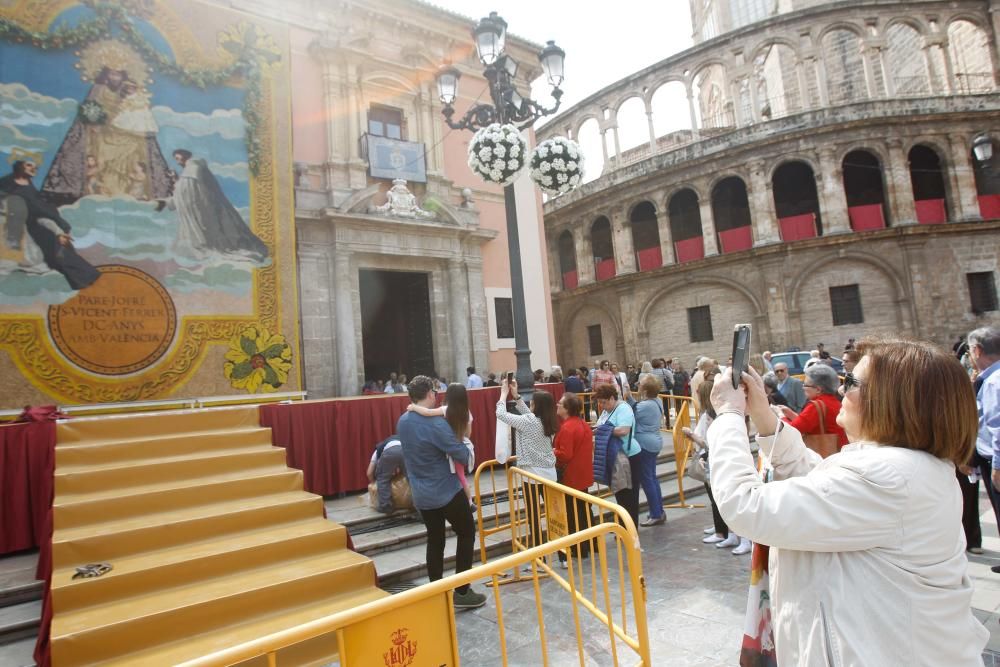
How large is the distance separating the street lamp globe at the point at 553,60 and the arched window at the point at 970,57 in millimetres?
25995

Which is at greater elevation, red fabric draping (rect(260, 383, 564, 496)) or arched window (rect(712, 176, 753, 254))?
arched window (rect(712, 176, 753, 254))

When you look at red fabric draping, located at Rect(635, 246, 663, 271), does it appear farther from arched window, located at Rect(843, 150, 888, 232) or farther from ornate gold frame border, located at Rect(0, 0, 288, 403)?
ornate gold frame border, located at Rect(0, 0, 288, 403)

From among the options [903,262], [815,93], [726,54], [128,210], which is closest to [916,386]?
[128,210]

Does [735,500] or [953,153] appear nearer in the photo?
[735,500]

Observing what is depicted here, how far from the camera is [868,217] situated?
22.7 metres

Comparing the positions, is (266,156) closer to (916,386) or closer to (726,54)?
(916,386)

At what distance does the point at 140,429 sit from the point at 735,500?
21.1 feet

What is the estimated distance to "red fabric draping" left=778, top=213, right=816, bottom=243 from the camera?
23.0 m

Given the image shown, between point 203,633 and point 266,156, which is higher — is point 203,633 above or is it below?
below

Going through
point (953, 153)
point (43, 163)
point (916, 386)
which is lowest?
point (916, 386)

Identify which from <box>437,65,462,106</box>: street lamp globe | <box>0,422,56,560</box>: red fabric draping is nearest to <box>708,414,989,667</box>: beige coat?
<box>0,422,56,560</box>: red fabric draping

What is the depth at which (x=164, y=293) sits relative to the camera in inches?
368

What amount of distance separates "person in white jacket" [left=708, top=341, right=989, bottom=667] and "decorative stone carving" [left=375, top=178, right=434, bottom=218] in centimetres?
1291

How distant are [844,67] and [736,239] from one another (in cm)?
1189
